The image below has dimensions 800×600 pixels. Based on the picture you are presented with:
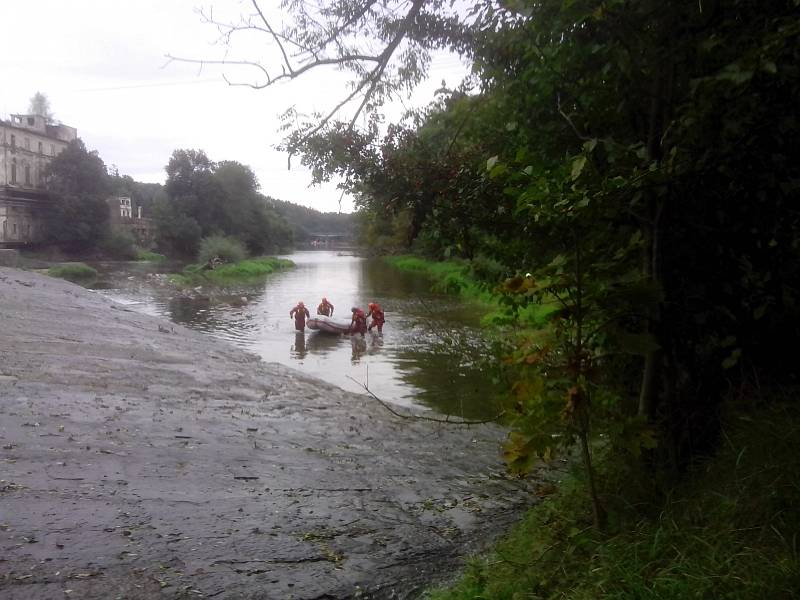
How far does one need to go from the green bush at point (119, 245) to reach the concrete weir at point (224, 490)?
54718mm

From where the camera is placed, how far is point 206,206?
7781 cm

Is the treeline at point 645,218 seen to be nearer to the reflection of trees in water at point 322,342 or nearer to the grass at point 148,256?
the reflection of trees in water at point 322,342

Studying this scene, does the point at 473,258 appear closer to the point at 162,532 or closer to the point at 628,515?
the point at 628,515

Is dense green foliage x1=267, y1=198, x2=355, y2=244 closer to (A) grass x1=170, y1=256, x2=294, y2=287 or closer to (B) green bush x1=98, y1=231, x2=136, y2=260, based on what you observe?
(B) green bush x1=98, y1=231, x2=136, y2=260

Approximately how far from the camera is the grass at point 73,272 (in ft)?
135

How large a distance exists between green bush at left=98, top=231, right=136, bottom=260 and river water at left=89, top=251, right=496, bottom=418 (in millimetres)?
21159

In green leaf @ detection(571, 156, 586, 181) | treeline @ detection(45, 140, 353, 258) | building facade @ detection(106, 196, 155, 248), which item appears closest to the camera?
green leaf @ detection(571, 156, 586, 181)

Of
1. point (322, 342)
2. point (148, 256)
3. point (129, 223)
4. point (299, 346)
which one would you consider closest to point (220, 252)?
point (148, 256)

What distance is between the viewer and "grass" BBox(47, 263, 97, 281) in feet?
135

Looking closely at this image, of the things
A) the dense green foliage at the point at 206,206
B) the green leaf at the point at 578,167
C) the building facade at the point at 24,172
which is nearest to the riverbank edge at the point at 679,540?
the green leaf at the point at 578,167

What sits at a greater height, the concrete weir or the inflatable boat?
the concrete weir

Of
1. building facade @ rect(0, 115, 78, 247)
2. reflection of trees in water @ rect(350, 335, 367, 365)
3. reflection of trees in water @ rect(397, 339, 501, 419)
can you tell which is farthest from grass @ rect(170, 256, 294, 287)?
reflection of trees in water @ rect(397, 339, 501, 419)

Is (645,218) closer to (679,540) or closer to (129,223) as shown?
(679,540)

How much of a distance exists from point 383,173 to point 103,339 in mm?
11238
